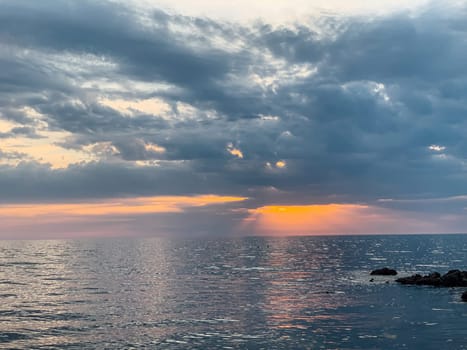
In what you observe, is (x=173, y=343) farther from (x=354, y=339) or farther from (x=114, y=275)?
(x=114, y=275)

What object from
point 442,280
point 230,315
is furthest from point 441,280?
point 230,315

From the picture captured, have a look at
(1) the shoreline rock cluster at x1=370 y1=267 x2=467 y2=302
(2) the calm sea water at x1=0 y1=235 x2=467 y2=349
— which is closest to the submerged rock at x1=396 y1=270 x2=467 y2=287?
(1) the shoreline rock cluster at x1=370 y1=267 x2=467 y2=302

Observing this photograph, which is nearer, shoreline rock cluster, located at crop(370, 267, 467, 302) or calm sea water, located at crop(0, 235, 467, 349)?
calm sea water, located at crop(0, 235, 467, 349)

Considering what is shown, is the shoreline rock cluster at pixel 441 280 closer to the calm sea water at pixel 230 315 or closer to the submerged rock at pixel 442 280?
the submerged rock at pixel 442 280

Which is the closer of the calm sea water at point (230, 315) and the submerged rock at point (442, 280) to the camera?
the calm sea water at point (230, 315)

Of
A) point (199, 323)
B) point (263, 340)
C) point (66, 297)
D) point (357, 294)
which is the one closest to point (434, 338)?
point (263, 340)

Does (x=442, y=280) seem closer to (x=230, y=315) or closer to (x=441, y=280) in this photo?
(x=441, y=280)

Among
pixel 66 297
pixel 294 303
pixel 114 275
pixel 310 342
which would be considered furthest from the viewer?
pixel 114 275

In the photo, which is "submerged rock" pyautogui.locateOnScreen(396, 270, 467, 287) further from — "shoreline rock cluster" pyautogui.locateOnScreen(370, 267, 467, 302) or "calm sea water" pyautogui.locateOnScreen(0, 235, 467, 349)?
"calm sea water" pyautogui.locateOnScreen(0, 235, 467, 349)

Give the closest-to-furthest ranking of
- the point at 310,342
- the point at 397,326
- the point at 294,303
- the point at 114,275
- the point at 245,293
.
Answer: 1. the point at 310,342
2. the point at 397,326
3. the point at 294,303
4. the point at 245,293
5. the point at 114,275

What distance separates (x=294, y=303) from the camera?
68875 millimetres

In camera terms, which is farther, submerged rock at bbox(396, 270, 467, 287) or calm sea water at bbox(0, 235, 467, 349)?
submerged rock at bbox(396, 270, 467, 287)

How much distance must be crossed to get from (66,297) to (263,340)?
41.5m

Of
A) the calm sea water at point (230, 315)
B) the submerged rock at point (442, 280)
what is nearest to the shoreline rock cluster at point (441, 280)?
the submerged rock at point (442, 280)
